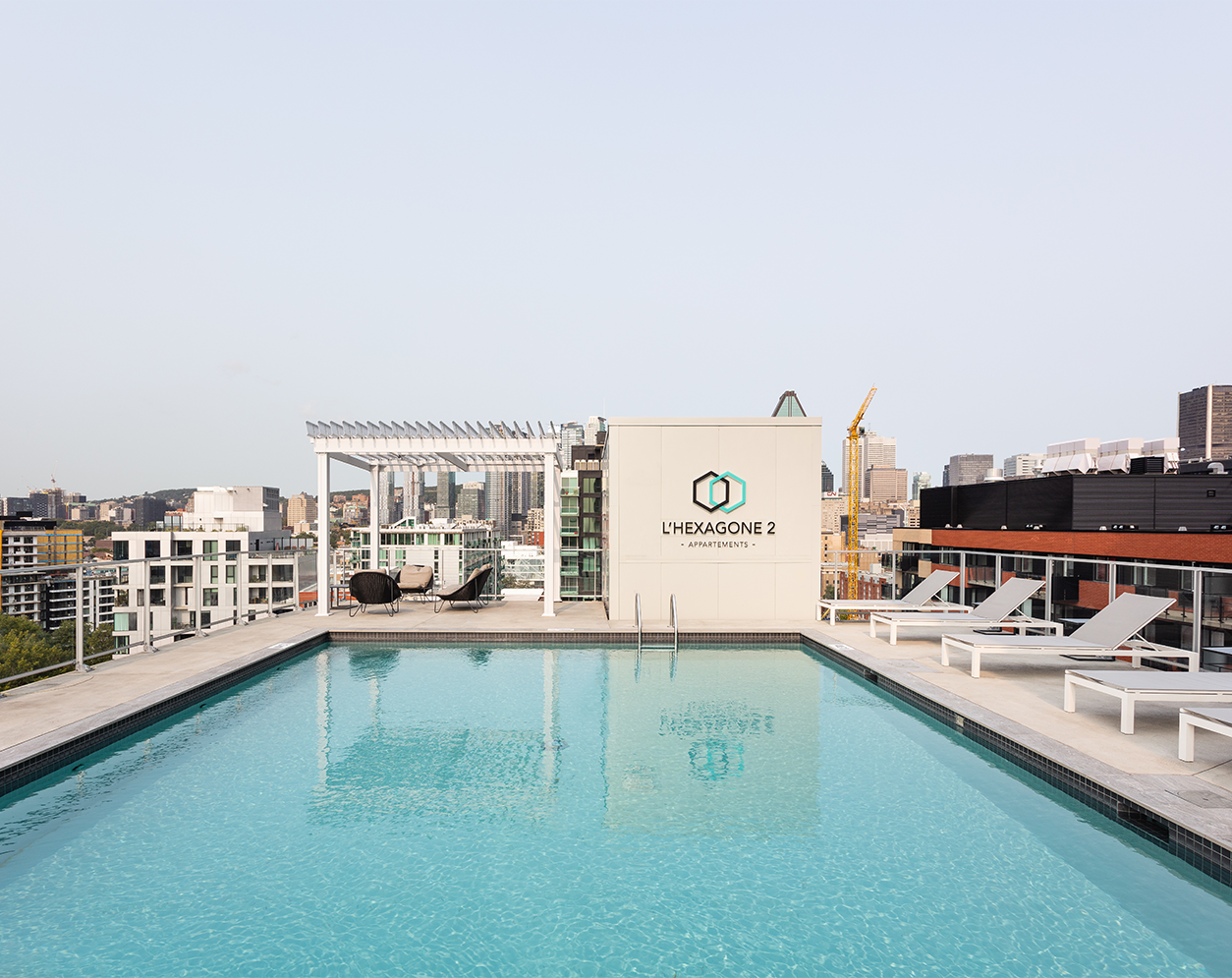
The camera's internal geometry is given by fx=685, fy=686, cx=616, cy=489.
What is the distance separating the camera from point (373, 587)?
1066 centimetres

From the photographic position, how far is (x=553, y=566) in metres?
11.3

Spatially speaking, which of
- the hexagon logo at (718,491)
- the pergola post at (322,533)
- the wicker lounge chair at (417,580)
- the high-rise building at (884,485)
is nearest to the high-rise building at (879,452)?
the high-rise building at (884,485)

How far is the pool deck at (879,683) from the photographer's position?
13.1 feet

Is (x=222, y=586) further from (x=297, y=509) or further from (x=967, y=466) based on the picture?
(x=967, y=466)

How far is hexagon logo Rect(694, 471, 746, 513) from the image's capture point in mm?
10430

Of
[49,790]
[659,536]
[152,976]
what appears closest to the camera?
[152,976]

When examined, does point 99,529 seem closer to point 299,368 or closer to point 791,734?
point 299,368

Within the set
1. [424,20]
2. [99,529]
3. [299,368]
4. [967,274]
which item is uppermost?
[424,20]

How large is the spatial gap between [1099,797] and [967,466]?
10779 centimetres

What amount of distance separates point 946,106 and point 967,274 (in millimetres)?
12307

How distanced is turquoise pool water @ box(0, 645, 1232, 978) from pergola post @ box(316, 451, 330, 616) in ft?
16.2

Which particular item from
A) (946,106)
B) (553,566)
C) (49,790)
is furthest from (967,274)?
(49,790)

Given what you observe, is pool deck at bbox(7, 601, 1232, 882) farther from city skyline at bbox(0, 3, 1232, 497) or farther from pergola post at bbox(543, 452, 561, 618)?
city skyline at bbox(0, 3, 1232, 497)

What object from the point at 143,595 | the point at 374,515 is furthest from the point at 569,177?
the point at 143,595
